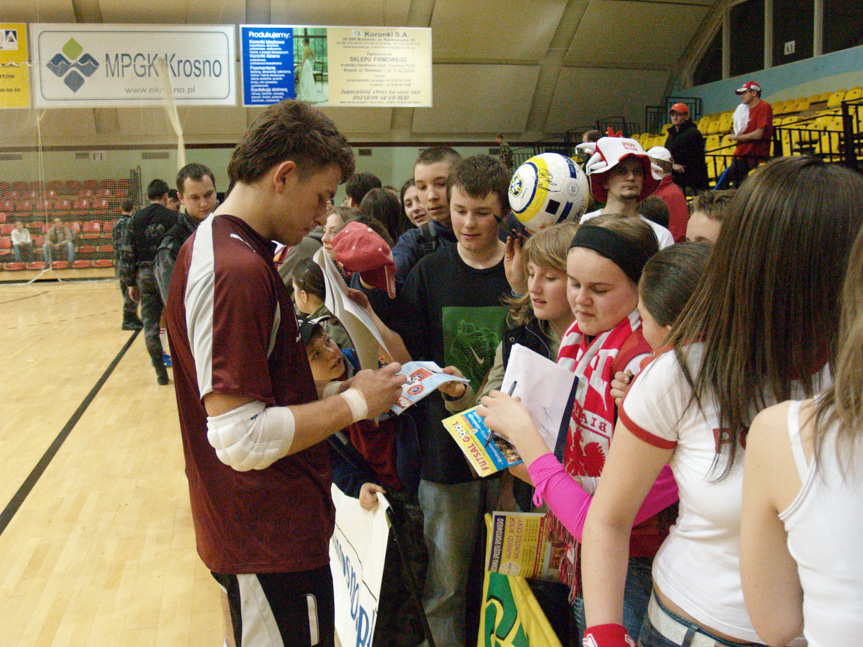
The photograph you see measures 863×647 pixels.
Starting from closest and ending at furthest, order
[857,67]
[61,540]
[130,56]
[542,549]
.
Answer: [542,549] → [61,540] → [130,56] → [857,67]

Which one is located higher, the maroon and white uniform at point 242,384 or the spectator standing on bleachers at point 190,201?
the spectator standing on bleachers at point 190,201

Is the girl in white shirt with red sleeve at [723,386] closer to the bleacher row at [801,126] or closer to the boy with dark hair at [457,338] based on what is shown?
the boy with dark hair at [457,338]

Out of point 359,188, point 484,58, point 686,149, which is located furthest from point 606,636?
point 484,58

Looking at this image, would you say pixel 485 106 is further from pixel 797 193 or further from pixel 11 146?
pixel 797 193

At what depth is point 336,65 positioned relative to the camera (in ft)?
32.6

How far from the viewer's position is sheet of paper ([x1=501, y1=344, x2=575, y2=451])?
4.71 ft

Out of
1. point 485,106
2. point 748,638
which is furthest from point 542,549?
point 485,106

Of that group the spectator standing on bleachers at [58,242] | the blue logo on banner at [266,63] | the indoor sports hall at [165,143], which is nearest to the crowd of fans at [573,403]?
the indoor sports hall at [165,143]

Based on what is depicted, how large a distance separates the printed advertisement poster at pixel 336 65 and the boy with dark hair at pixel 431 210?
7.37 meters

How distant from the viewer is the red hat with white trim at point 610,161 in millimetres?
2818

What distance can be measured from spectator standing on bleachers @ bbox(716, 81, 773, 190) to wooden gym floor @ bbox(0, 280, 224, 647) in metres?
6.50

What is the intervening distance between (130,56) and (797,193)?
10.3m

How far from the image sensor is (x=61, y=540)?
343 cm

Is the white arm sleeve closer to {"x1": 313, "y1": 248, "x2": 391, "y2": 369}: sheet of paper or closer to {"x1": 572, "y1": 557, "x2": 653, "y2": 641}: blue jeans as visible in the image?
{"x1": 313, "y1": 248, "x2": 391, "y2": 369}: sheet of paper
